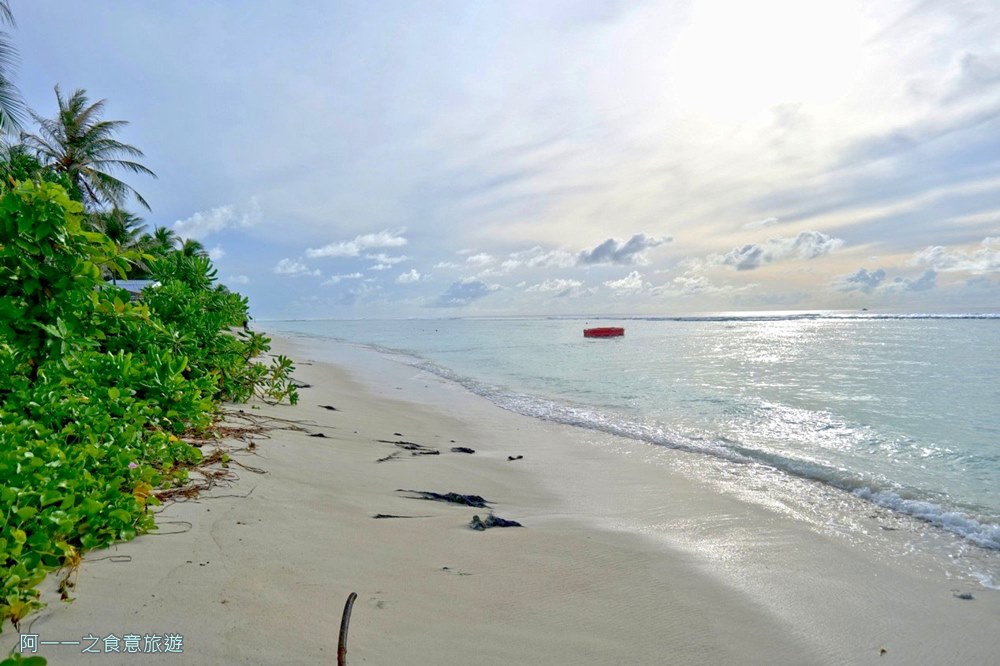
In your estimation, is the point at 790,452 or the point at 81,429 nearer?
the point at 81,429

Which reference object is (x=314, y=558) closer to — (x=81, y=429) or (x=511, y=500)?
(x=81, y=429)

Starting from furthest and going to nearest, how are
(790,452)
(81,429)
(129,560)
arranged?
(790,452) → (81,429) → (129,560)

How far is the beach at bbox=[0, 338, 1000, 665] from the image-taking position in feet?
8.35

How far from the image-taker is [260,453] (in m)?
5.52

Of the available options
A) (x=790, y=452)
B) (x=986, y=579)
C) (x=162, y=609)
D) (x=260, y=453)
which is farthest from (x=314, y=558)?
(x=790, y=452)

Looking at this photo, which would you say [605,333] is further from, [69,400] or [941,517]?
[69,400]

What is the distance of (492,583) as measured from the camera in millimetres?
3402

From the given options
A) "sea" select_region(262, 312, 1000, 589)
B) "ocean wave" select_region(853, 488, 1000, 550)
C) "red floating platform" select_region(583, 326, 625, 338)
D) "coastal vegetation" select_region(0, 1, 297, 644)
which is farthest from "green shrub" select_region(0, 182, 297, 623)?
"red floating platform" select_region(583, 326, 625, 338)

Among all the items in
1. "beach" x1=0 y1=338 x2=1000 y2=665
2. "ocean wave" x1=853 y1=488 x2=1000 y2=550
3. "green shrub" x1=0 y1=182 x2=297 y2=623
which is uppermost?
"green shrub" x1=0 y1=182 x2=297 y2=623

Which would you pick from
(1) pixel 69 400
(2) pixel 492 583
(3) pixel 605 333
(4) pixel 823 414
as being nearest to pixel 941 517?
(2) pixel 492 583

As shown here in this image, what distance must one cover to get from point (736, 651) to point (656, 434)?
7.09 metres

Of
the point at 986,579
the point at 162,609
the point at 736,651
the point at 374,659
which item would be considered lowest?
the point at 986,579

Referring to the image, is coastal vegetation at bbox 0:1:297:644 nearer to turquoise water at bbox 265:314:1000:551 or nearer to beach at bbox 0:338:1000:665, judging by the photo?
beach at bbox 0:338:1000:665

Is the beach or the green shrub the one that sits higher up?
the green shrub
